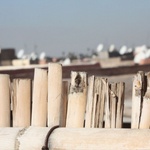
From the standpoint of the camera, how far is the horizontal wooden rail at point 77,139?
2580mm

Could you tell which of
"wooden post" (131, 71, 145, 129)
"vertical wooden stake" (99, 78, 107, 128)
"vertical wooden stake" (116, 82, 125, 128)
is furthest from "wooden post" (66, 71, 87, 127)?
"wooden post" (131, 71, 145, 129)

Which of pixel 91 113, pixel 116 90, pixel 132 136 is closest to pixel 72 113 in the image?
pixel 91 113

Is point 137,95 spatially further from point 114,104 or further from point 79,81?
point 79,81

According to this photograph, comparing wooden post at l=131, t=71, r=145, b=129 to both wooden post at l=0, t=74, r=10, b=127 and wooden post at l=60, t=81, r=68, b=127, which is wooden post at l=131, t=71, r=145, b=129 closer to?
wooden post at l=60, t=81, r=68, b=127

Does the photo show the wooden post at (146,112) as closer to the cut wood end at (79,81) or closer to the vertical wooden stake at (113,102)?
the vertical wooden stake at (113,102)

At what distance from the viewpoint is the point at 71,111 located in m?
3.02

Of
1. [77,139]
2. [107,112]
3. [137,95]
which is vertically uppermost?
[137,95]

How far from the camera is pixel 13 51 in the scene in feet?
153

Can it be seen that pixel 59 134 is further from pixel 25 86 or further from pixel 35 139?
pixel 25 86

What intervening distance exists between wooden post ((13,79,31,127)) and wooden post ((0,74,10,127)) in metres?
0.04

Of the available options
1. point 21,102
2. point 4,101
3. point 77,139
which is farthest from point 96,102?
point 4,101

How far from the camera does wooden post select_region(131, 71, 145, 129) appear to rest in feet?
9.41

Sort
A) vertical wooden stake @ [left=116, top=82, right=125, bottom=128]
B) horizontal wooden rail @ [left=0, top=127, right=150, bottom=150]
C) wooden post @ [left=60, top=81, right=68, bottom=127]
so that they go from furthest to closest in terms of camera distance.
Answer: wooden post @ [left=60, top=81, right=68, bottom=127] < vertical wooden stake @ [left=116, top=82, right=125, bottom=128] < horizontal wooden rail @ [left=0, top=127, right=150, bottom=150]

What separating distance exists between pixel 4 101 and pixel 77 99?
1.72 ft
